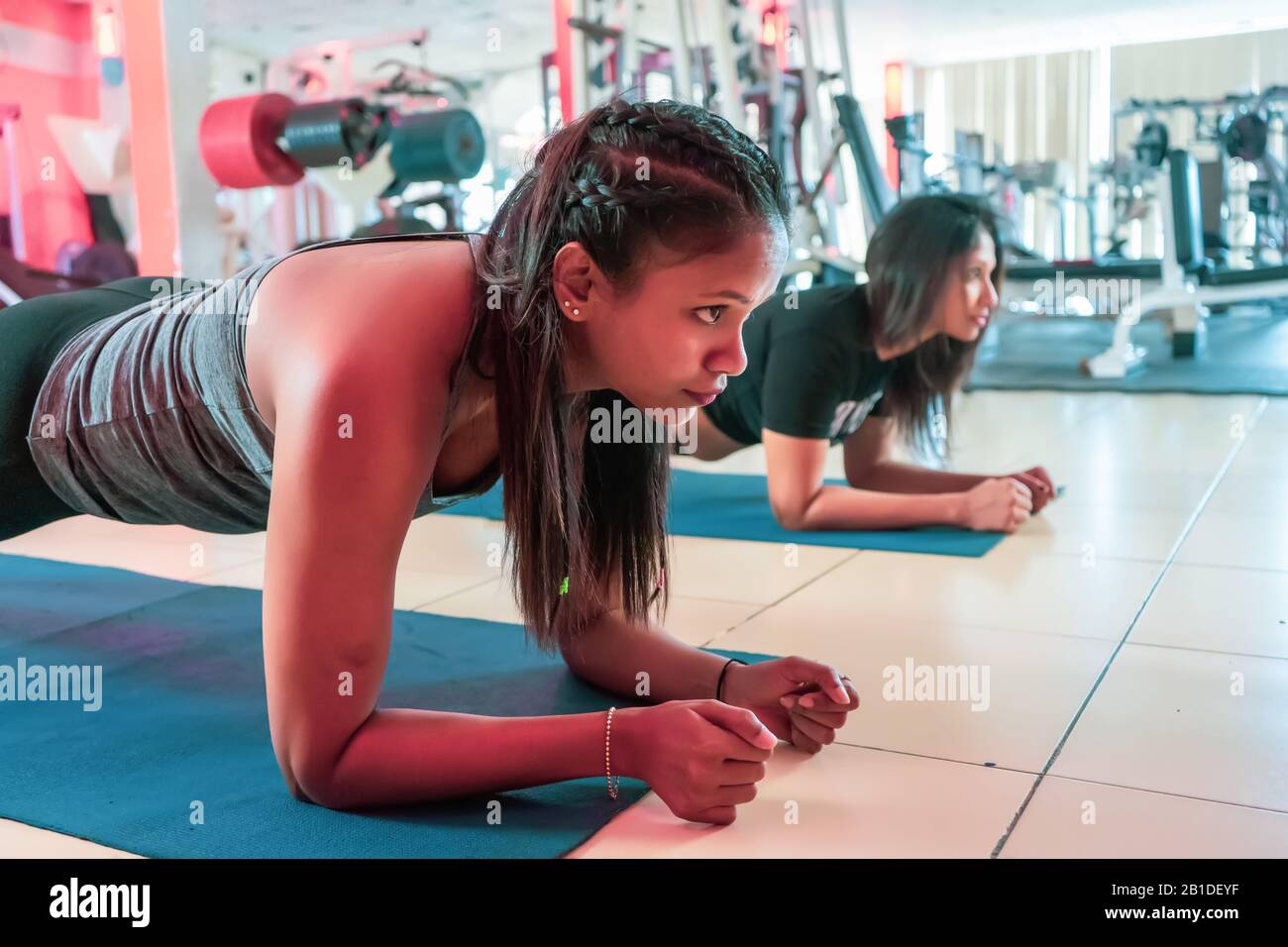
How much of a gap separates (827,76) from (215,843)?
5.91 meters

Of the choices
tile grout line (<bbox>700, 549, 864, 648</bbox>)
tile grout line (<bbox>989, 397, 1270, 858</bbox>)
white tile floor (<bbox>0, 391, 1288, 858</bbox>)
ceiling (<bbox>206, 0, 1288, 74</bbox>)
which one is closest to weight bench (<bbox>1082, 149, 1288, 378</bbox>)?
tile grout line (<bbox>989, 397, 1270, 858</bbox>)

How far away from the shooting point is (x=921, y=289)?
209 cm

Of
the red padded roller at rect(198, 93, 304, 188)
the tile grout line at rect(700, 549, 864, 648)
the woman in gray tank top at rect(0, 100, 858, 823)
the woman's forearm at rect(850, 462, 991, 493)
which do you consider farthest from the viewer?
the red padded roller at rect(198, 93, 304, 188)

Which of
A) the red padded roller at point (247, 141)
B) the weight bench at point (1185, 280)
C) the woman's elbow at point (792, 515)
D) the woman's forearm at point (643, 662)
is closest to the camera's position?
the woman's forearm at point (643, 662)

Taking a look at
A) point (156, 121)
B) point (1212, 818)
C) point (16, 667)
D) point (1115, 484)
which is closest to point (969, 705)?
point (1212, 818)

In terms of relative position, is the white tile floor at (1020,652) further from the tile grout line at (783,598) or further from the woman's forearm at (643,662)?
the woman's forearm at (643,662)

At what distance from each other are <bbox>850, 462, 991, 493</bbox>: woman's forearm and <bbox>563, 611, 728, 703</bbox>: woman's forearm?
1249 millimetres

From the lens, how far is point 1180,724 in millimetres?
1302

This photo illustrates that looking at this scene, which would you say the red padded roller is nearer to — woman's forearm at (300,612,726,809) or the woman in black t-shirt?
the woman in black t-shirt

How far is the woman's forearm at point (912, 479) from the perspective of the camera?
2453 millimetres

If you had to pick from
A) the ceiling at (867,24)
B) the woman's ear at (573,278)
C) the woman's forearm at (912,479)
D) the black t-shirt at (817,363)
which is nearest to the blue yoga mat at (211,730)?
the woman's ear at (573,278)

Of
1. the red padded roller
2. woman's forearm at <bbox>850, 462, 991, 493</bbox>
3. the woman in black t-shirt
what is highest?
the red padded roller

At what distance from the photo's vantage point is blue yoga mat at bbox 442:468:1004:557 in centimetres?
223

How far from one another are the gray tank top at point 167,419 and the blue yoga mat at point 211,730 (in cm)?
25
